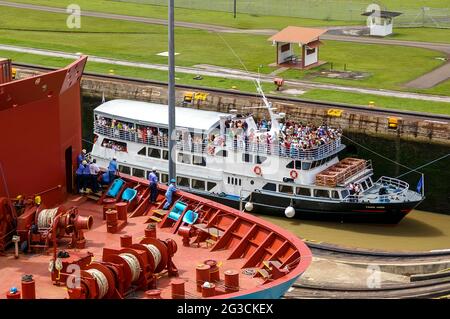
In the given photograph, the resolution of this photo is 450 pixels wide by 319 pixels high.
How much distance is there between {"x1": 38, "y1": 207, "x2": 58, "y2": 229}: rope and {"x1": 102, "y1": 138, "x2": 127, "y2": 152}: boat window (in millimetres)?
25892

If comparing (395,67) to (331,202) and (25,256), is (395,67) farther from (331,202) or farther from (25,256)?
(25,256)

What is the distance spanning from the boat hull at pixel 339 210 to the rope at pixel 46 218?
2315cm

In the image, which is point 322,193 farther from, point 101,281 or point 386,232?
Result: point 101,281

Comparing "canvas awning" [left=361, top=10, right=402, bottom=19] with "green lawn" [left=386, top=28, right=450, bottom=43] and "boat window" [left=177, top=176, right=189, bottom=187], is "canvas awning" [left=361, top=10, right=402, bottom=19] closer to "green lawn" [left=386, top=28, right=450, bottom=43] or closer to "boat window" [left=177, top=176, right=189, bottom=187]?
"green lawn" [left=386, top=28, right=450, bottom=43]

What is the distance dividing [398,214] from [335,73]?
16.9 metres

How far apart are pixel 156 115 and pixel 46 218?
25.4 meters

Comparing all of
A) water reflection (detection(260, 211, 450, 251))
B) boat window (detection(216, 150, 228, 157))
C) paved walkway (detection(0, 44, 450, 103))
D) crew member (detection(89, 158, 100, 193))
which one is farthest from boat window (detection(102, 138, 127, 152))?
crew member (detection(89, 158, 100, 193))

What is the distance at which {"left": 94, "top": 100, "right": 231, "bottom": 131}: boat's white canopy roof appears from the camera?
4322cm

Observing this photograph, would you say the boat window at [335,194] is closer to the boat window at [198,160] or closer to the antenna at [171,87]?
the boat window at [198,160]

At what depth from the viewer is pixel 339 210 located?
1618 inches

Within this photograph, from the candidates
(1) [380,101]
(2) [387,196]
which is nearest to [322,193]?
(2) [387,196]

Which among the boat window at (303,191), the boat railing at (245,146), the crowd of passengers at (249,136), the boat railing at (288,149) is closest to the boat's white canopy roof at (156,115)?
the crowd of passengers at (249,136)

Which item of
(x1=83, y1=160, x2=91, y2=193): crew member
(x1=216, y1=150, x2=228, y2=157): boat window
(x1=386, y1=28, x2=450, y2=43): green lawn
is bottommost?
(x1=216, y1=150, x2=228, y2=157): boat window
